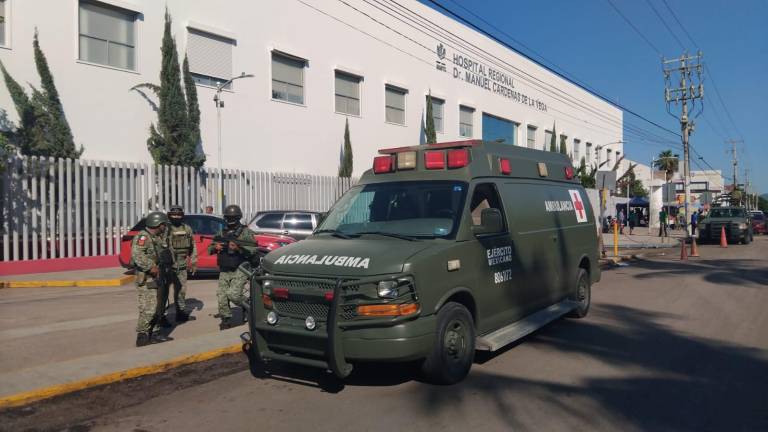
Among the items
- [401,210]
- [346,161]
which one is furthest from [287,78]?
[401,210]

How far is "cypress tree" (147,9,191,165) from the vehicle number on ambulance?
1499cm

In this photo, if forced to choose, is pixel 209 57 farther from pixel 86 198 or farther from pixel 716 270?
pixel 716 270

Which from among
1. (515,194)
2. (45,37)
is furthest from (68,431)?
(45,37)

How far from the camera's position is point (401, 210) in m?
6.27

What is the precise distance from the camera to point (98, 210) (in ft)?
55.1

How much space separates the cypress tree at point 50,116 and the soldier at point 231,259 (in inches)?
448

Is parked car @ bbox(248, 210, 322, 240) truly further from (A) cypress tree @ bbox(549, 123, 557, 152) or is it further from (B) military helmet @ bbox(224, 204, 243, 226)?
(A) cypress tree @ bbox(549, 123, 557, 152)

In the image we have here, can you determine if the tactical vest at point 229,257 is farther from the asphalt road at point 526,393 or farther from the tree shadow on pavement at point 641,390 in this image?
the tree shadow on pavement at point 641,390

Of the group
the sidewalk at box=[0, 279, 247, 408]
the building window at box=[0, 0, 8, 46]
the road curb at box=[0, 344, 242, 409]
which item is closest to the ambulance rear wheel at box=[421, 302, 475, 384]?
the road curb at box=[0, 344, 242, 409]

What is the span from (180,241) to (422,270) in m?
4.73

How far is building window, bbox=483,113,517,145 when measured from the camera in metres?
36.0

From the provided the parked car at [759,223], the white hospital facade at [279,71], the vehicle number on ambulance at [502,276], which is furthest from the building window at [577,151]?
the vehicle number on ambulance at [502,276]

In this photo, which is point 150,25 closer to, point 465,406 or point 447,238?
point 447,238

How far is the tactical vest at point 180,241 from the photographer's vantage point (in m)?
8.41
